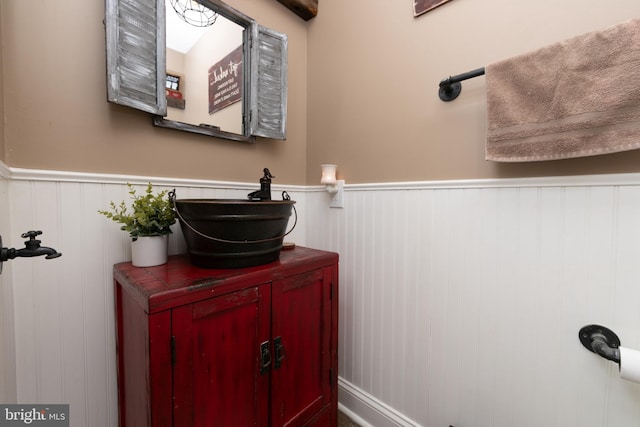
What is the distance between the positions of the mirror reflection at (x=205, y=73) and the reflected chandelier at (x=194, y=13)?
1 centimetres

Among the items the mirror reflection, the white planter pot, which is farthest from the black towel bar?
the white planter pot

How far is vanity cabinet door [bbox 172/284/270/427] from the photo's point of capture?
25.7 inches

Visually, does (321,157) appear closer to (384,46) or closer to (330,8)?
(384,46)

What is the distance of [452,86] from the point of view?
36.9 inches

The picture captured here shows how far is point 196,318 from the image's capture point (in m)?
0.67

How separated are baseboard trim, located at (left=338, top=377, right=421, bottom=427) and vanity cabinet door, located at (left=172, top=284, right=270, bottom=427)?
59 cm

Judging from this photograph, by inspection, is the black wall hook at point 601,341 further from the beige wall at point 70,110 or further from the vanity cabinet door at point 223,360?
the beige wall at point 70,110

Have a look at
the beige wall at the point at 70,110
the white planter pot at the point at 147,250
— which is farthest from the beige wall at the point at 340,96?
the white planter pot at the point at 147,250

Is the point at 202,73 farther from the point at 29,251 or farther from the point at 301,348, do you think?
the point at 301,348

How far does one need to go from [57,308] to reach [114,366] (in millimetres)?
282

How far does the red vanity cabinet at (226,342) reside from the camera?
24.7 inches

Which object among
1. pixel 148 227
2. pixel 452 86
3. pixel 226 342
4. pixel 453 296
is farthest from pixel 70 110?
pixel 453 296

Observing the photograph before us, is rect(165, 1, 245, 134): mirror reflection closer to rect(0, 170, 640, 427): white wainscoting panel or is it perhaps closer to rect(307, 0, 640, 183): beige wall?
rect(0, 170, 640, 427): white wainscoting panel

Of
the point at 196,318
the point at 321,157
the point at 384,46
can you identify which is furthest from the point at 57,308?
the point at 384,46
